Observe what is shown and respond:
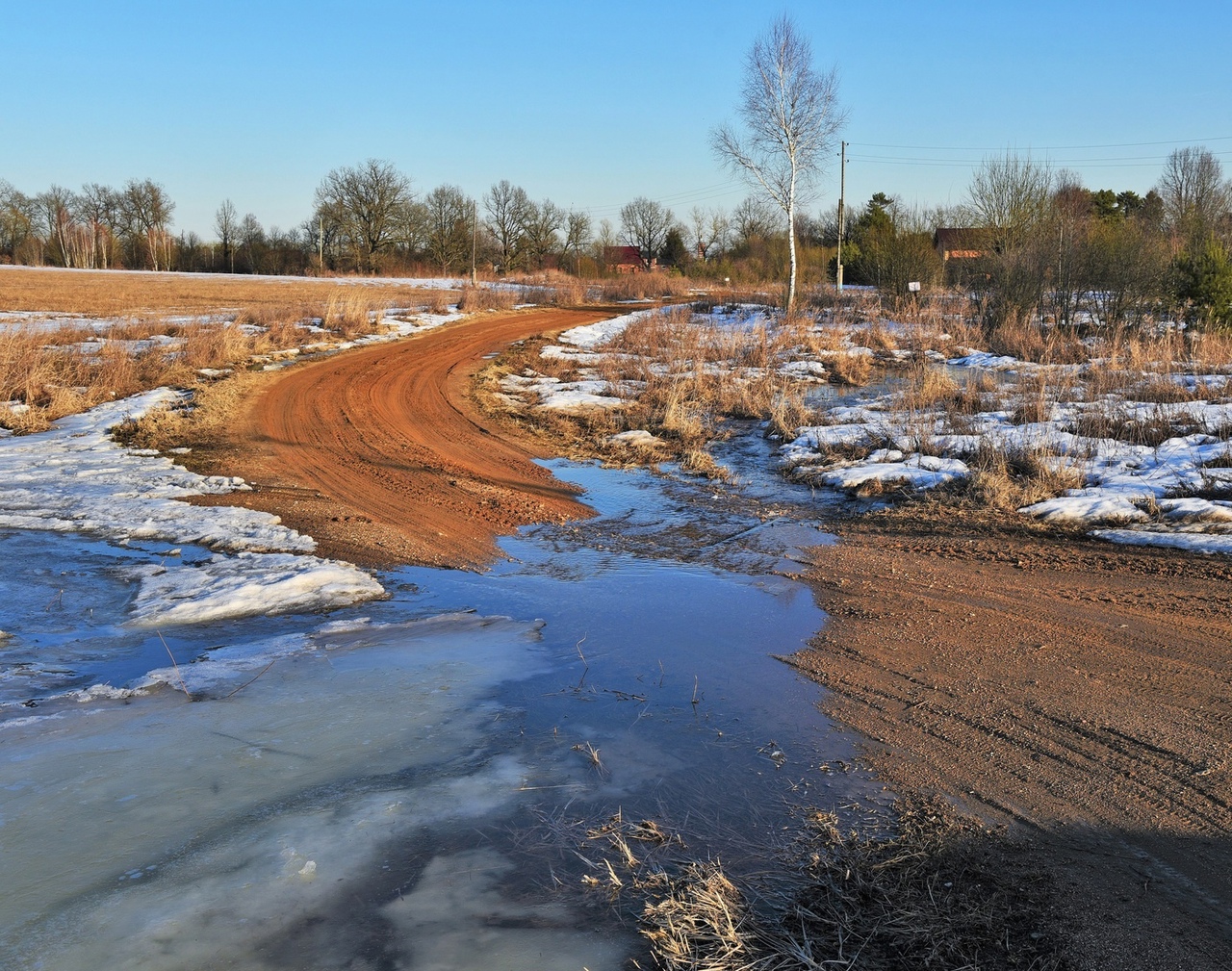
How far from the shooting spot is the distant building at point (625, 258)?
250 feet

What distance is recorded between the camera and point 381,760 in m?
4.04

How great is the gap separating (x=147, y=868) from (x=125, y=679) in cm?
204

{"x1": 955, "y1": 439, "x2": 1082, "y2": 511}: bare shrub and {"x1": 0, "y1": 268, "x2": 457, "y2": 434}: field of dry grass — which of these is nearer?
{"x1": 955, "y1": 439, "x2": 1082, "y2": 511}: bare shrub

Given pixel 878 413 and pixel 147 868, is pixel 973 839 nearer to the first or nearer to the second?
pixel 147 868

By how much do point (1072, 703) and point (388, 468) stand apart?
8024 mm

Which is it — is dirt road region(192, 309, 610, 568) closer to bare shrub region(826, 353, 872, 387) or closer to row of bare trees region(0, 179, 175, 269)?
bare shrub region(826, 353, 872, 387)

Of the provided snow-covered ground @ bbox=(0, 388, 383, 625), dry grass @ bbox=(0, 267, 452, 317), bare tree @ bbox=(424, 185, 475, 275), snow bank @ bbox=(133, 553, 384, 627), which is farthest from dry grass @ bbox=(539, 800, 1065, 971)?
bare tree @ bbox=(424, 185, 475, 275)

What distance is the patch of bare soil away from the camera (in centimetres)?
306

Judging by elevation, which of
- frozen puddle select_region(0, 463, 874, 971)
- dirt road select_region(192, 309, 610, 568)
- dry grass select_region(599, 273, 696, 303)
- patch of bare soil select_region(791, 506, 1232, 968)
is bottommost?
frozen puddle select_region(0, 463, 874, 971)

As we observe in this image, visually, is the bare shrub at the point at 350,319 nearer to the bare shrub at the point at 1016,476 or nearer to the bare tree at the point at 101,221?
the bare shrub at the point at 1016,476

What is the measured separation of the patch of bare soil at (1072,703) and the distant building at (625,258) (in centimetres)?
6785

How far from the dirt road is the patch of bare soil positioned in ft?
11.1

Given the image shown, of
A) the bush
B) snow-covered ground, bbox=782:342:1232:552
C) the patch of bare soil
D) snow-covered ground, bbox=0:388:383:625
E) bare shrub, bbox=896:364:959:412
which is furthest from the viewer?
the bush

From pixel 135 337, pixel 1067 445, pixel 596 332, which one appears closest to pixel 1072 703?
pixel 1067 445
